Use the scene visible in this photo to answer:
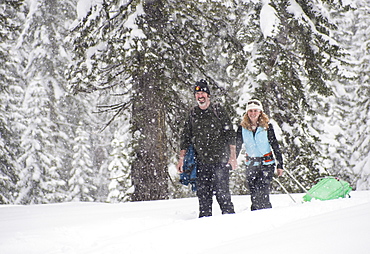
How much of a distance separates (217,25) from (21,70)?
17663 mm

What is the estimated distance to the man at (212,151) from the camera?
550 cm

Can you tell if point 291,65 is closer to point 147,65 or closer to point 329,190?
point 147,65

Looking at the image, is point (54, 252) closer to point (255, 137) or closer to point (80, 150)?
point (255, 137)

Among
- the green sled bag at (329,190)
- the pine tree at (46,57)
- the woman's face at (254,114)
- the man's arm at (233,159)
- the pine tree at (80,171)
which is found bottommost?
the green sled bag at (329,190)

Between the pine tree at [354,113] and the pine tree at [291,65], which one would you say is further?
the pine tree at [354,113]

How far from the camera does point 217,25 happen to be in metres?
8.62

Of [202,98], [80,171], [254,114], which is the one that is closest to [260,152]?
[254,114]

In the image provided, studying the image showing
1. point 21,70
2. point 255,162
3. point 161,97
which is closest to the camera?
point 255,162

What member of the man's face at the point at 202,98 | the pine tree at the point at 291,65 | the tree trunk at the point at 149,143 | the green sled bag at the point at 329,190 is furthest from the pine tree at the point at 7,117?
the green sled bag at the point at 329,190

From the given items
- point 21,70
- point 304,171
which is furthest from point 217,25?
point 21,70

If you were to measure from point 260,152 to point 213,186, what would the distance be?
38.8 inches

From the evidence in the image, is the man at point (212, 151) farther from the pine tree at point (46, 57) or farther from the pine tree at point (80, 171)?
the pine tree at point (80, 171)

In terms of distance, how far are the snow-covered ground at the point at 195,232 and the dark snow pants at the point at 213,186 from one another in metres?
0.54

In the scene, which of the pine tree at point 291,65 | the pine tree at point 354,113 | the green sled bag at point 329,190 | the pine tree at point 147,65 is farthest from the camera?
the pine tree at point 354,113
